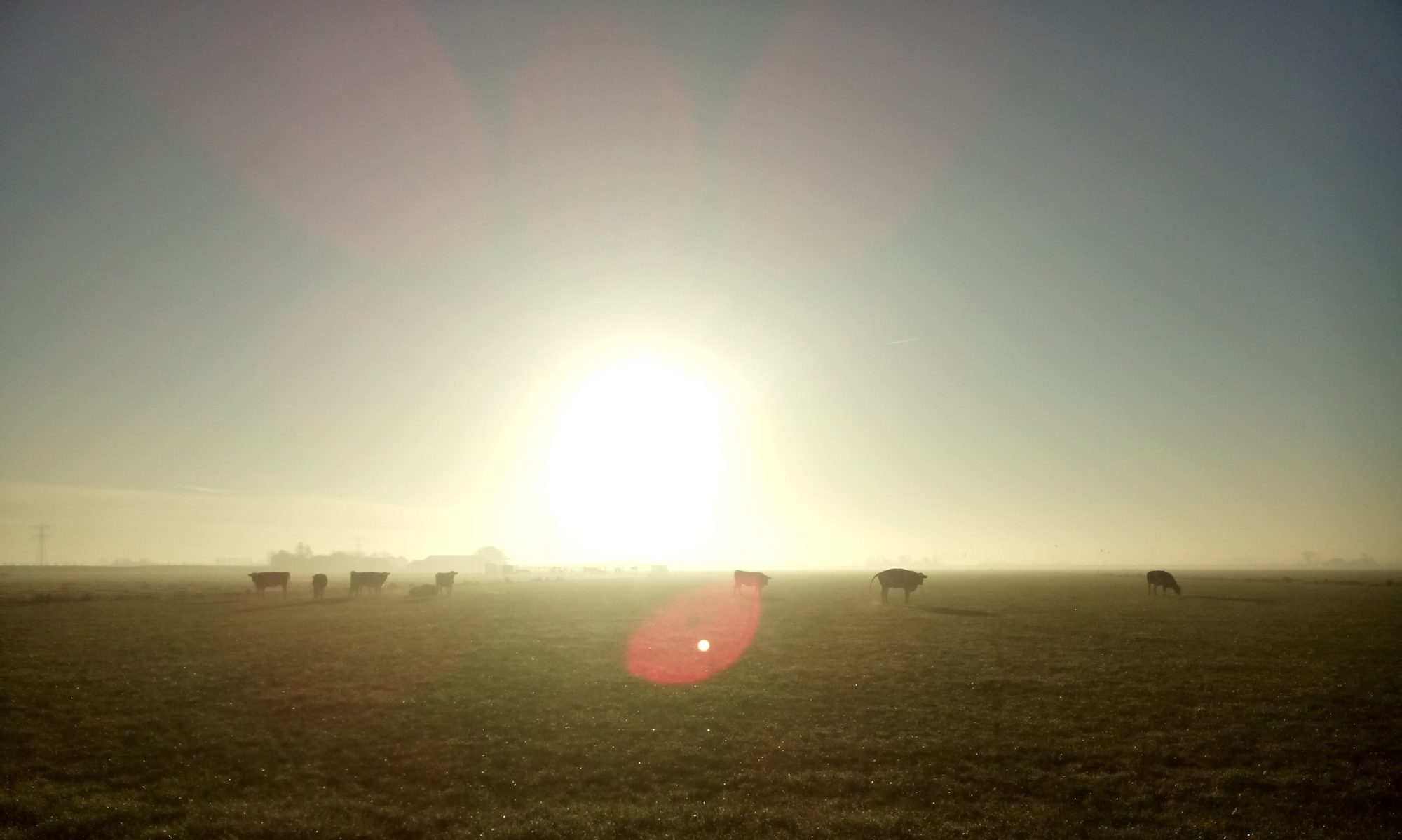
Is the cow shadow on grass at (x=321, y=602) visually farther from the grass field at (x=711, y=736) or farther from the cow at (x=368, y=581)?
the grass field at (x=711, y=736)

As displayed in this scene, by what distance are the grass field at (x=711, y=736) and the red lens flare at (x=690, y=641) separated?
1413mm

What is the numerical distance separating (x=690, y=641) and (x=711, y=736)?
16396 mm

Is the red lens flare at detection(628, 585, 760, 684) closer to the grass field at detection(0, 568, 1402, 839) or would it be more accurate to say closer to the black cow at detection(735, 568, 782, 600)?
the grass field at detection(0, 568, 1402, 839)

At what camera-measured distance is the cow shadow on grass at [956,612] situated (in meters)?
45.1

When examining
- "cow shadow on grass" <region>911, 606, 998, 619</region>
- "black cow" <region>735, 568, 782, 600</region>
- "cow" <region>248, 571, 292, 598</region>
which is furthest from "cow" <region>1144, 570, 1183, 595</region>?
"cow" <region>248, 571, 292, 598</region>

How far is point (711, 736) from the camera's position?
2014 cm

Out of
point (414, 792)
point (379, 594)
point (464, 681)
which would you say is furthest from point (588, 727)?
point (379, 594)

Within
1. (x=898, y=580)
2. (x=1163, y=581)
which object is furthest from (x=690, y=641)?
(x=1163, y=581)

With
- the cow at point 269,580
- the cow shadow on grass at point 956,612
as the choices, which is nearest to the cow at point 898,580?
the cow shadow on grass at point 956,612

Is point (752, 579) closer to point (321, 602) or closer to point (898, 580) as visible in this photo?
point (898, 580)

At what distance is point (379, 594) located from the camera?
64.7 meters

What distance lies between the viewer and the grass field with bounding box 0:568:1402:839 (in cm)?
1505

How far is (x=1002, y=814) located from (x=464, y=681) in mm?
19934

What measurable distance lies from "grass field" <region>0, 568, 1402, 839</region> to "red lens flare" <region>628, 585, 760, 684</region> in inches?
55.6
